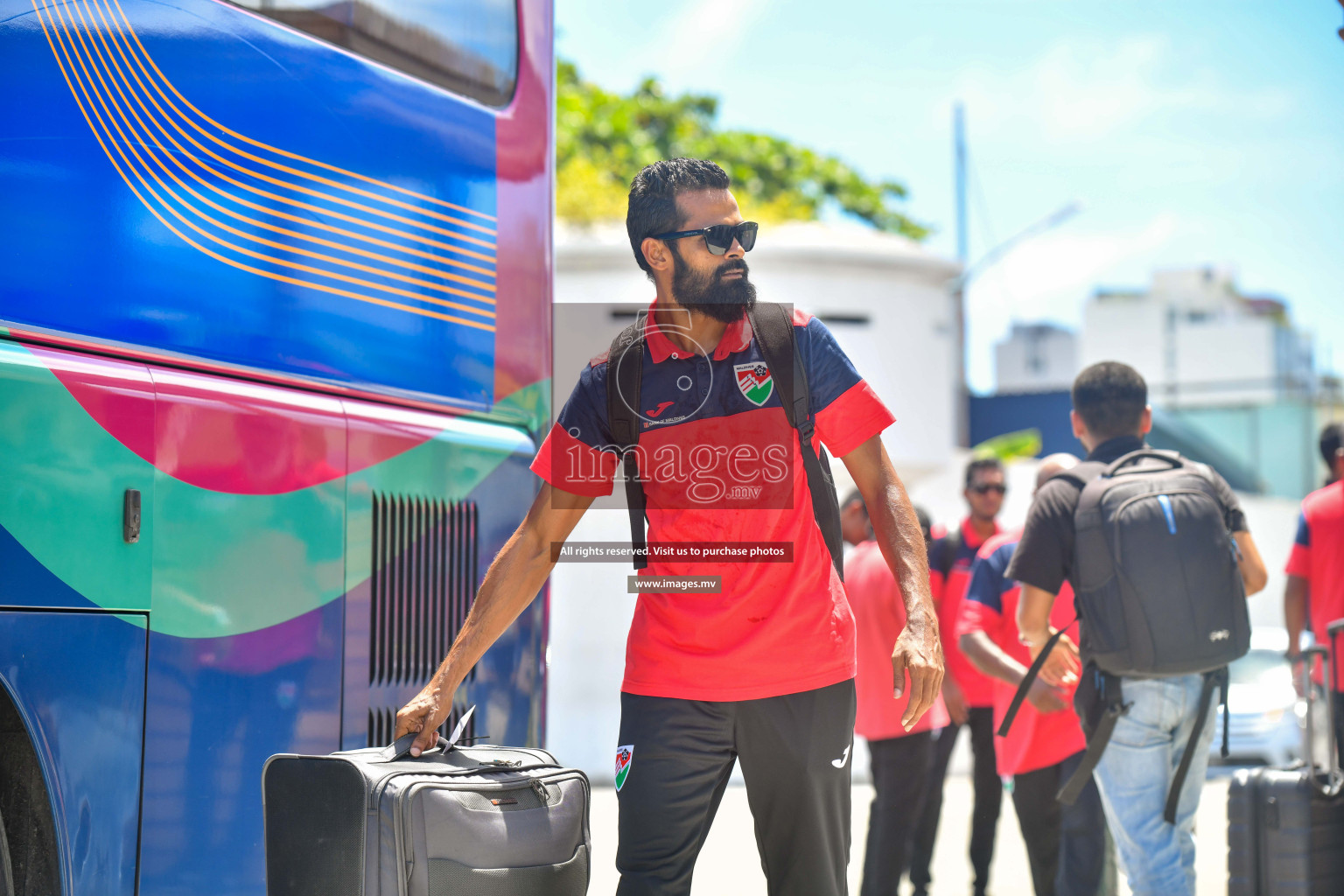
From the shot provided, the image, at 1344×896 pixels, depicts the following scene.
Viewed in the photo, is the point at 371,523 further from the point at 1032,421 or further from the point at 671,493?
the point at 1032,421

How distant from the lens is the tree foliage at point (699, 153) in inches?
979

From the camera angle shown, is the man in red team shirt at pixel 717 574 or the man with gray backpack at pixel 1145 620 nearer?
the man in red team shirt at pixel 717 574

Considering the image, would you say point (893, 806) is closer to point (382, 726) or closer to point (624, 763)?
point (382, 726)

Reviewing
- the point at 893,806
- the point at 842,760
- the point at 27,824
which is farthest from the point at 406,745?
the point at 893,806

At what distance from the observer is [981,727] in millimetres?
6152

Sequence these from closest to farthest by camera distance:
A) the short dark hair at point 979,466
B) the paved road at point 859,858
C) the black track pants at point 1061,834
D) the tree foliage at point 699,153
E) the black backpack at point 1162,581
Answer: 1. the black backpack at point 1162,581
2. the black track pants at point 1061,834
3. the short dark hair at point 979,466
4. the paved road at point 859,858
5. the tree foliage at point 699,153

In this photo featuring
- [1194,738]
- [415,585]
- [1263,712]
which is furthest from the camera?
[1263,712]

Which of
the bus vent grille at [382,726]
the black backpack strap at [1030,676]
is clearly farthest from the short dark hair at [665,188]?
the black backpack strap at [1030,676]

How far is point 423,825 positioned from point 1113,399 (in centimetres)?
272

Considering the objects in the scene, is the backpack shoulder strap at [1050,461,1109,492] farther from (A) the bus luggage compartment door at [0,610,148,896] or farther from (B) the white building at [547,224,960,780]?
(B) the white building at [547,224,960,780]

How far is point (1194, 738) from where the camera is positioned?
381 centimetres

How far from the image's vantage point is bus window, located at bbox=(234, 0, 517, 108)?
3572 mm

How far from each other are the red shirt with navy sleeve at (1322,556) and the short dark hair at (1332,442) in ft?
1.30

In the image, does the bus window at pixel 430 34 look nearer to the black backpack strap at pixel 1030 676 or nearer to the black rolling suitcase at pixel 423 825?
the black rolling suitcase at pixel 423 825
